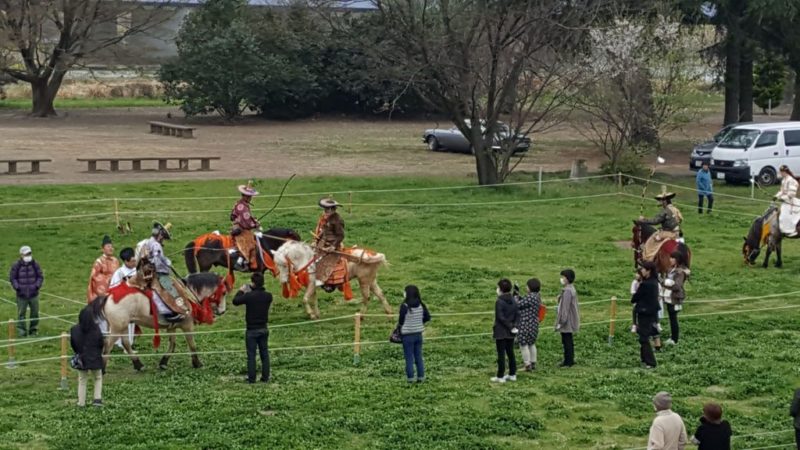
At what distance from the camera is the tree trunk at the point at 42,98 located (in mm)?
51125

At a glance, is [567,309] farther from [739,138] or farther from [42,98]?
[42,98]

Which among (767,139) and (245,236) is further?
(767,139)

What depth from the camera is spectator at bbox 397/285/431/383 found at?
13.4 metres

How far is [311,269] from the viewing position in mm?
17391

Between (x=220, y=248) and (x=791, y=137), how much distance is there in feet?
65.7

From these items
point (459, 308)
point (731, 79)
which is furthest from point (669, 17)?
point (459, 308)

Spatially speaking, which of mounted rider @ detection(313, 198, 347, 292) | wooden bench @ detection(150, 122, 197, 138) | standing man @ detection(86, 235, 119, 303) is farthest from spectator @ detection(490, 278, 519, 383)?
wooden bench @ detection(150, 122, 197, 138)

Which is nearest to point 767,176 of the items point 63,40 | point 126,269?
point 126,269

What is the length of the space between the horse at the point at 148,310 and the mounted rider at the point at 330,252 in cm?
217

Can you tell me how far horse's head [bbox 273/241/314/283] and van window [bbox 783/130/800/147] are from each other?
19358 millimetres

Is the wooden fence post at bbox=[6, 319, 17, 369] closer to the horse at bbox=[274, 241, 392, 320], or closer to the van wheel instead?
the horse at bbox=[274, 241, 392, 320]

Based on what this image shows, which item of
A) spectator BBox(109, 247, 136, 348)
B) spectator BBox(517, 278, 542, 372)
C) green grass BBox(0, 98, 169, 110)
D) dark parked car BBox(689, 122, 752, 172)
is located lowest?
spectator BBox(517, 278, 542, 372)

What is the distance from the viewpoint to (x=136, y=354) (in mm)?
14516

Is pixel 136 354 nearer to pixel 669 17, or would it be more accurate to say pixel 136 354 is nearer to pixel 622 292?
pixel 622 292
